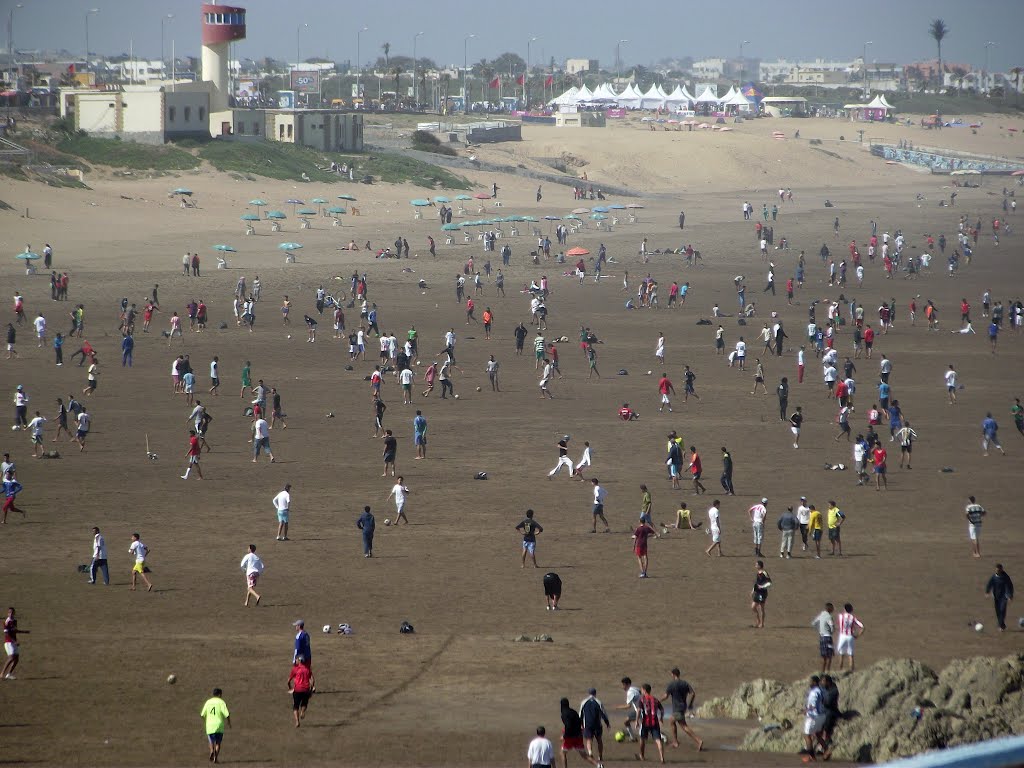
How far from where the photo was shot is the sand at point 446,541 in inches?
528

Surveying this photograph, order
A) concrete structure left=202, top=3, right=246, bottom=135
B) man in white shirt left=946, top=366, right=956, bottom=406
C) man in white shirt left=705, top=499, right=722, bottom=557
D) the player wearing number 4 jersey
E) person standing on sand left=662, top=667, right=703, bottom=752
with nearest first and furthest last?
person standing on sand left=662, top=667, right=703, bottom=752 < the player wearing number 4 jersey < man in white shirt left=705, top=499, right=722, bottom=557 < man in white shirt left=946, top=366, right=956, bottom=406 < concrete structure left=202, top=3, right=246, bottom=135

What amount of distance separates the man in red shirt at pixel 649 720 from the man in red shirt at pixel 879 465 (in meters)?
11.5

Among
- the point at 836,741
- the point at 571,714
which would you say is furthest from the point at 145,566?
the point at 836,741

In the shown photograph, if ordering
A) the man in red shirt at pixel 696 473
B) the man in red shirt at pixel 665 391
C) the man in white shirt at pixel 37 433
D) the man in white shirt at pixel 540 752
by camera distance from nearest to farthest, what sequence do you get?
the man in white shirt at pixel 540 752
the man in red shirt at pixel 696 473
the man in white shirt at pixel 37 433
the man in red shirt at pixel 665 391

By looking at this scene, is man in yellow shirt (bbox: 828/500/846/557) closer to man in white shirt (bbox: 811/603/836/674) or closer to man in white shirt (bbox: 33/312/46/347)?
man in white shirt (bbox: 811/603/836/674)

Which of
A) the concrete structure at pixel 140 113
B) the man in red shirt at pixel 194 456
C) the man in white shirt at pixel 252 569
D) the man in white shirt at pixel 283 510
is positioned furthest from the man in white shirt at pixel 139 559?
the concrete structure at pixel 140 113

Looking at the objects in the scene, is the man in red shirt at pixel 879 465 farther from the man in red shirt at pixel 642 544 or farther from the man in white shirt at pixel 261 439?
the man in white shirt at pixel 261 439

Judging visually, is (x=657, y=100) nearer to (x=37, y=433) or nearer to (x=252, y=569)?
(x=37, y=433)

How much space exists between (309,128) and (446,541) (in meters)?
66.9

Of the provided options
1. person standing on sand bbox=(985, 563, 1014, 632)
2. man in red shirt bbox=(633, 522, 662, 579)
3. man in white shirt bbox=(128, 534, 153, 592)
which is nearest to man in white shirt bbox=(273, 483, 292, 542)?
man in white shirt bbox=(128, 534, 153, 592)

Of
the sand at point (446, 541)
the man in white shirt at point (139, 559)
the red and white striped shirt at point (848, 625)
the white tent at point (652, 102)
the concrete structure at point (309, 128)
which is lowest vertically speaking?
the sand at point (446, 541)

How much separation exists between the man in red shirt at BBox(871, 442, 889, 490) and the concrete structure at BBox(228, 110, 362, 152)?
6374 cm

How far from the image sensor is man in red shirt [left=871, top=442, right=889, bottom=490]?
2256cm

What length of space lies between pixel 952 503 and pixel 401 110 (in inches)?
4300
